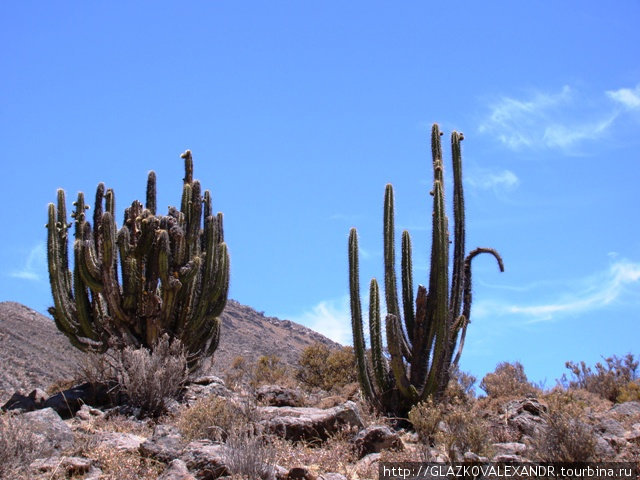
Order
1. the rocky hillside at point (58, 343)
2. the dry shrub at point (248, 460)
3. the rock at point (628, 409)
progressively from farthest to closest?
the rocky hillside at point (58, 343)
the rock at point (628, 409)
the dry shrub at point (248, 460)

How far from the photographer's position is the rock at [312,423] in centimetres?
900

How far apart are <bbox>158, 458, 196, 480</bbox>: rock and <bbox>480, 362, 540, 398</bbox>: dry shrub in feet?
26.3

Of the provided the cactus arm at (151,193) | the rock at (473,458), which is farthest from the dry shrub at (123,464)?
the cactus arm at (151,193)

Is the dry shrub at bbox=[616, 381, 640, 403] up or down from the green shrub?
down

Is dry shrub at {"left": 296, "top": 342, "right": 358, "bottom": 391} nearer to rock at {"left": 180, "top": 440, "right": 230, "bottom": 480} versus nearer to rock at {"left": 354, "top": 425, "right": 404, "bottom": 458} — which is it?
rock at {"left": 354, "top": 425, "right": 404, "bottom": 458}

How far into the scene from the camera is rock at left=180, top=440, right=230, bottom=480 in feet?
23.1

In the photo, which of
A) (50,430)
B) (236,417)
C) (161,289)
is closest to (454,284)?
(236,417)

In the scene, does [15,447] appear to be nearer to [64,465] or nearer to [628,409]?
[64,465]

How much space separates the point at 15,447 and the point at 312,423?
3551 mm

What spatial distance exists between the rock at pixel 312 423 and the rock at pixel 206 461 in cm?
153

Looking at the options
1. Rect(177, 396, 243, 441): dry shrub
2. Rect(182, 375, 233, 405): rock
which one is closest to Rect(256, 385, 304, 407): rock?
Rect(182, 375, 233, 405): rock

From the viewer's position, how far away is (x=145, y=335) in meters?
13.5

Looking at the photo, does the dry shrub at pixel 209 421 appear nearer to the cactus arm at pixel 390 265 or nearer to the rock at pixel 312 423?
the rock at pixel 312 423

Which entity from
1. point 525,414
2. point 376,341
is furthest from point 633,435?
point 376,341
